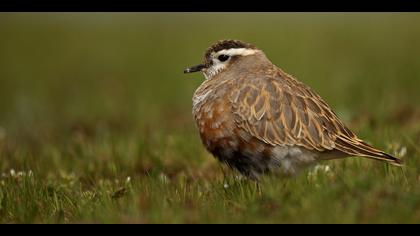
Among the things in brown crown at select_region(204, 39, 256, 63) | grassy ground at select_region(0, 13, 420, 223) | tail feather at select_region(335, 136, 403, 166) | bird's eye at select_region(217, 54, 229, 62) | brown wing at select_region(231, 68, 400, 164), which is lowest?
grassy ground at select_region(0, 13, 420, 223)

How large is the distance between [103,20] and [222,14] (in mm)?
4710

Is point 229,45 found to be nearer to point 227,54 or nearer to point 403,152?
point 227,54

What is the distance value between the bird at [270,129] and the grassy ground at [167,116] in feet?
0.94

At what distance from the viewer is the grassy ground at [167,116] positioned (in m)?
6.07

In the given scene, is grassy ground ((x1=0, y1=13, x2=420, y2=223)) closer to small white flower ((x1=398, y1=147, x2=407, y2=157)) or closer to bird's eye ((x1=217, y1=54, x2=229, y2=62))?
small white flower ((x1=398, y1=147, x2=407, y2=157))

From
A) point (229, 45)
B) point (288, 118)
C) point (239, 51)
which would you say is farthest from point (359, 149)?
point (229, 45)

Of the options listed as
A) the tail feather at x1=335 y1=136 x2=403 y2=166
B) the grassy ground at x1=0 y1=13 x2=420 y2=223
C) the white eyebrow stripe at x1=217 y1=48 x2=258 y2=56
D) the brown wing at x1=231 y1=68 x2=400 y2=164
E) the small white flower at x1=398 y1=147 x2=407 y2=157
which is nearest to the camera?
the grassy ground at x1=0 y1=13 x2=420 y2=223

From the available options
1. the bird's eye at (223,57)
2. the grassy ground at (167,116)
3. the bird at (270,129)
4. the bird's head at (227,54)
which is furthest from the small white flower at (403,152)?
the bird's eye at (223,57)

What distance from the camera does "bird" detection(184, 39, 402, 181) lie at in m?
7.32

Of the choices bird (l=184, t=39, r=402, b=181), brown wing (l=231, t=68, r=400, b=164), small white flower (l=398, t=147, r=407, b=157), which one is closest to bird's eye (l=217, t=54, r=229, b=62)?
bird (l=184, t=39, r=402, b=181)

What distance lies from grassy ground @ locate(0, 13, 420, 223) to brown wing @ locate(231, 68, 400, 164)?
33 centimetres

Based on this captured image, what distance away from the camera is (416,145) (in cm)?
823

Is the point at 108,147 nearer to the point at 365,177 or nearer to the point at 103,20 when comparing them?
the point at 365,177
